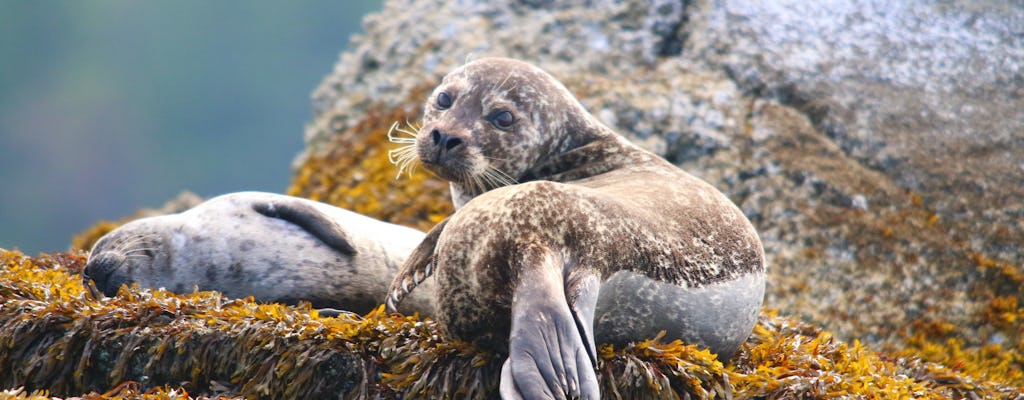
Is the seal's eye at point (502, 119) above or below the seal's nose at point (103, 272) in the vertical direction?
above

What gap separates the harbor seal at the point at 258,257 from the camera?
519cm

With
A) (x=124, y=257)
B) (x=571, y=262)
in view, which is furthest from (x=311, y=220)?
(x=571, y=262)

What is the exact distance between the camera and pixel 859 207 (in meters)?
7.99

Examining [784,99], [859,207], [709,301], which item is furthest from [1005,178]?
[709,301]

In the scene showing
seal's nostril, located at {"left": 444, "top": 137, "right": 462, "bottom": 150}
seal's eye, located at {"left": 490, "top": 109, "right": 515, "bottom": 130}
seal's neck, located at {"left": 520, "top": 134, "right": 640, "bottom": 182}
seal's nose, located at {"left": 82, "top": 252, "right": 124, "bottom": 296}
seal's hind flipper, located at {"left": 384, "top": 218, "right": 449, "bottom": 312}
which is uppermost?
seal's eye, located at {"left": 490, "top": 109, "right": 515, "bottom": 130}

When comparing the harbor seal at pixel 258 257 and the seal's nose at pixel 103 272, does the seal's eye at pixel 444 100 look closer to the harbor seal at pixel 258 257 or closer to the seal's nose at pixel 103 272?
the harbor seal at pixel 258 257

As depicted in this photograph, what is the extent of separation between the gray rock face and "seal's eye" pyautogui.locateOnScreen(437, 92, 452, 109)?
Answer: 3.42m

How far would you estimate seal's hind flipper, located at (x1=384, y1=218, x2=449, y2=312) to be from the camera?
4.22m

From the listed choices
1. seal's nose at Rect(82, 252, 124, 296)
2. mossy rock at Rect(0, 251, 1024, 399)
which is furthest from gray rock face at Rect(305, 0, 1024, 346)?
seal's nose at Rect(82, 252, 124, 296)

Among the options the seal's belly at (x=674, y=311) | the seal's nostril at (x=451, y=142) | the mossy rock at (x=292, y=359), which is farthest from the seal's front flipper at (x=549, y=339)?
the seal's nostril at (x=451, y=142)

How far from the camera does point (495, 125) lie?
16.2 ft

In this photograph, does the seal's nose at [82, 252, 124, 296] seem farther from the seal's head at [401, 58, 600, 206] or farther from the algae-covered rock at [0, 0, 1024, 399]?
the seal's head at [401, 58, 600, 206]

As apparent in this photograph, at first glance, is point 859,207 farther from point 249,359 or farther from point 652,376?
point 249,359

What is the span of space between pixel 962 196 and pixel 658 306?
199 inches
